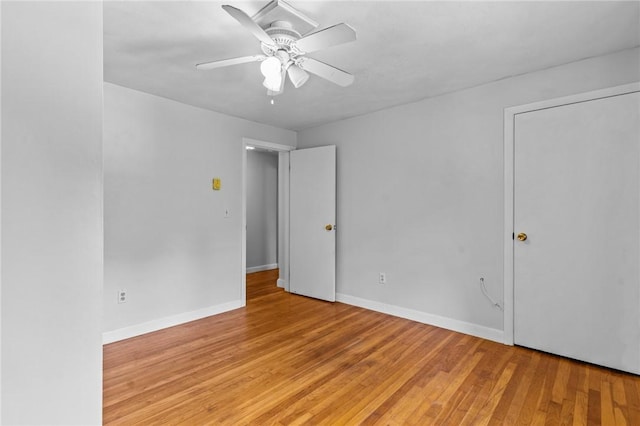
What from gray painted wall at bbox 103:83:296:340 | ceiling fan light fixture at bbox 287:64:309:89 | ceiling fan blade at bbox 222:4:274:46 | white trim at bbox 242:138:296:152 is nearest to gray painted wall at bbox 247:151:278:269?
white trim at bbox 242:138:296:152

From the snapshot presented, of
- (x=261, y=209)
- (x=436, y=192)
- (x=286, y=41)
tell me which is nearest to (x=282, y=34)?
(x=286, y=41)

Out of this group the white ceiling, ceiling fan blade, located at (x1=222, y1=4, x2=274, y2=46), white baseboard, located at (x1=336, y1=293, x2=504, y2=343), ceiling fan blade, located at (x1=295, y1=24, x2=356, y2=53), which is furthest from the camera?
white baseboard, located at (x1=336, y1=293, x2=504, y2=343)

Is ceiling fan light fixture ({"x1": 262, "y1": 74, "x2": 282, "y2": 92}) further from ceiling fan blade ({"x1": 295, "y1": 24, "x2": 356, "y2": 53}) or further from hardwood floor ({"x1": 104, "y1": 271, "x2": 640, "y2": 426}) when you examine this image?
hardwood floor ({"x1": 104, "y1": 271, "x2": 640, "y2": 426})

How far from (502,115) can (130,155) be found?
355 centimetres

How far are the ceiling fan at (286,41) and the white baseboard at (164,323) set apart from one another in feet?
8.32

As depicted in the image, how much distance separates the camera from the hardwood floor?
1.90 meters

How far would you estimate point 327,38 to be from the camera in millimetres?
1731

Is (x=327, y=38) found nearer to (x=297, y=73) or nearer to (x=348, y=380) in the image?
(x=297, y=73)

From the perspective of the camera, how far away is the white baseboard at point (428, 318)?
2.97m

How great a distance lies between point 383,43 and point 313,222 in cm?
259

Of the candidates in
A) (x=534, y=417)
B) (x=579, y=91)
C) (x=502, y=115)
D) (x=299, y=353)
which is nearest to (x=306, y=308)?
(x=299, y=353)

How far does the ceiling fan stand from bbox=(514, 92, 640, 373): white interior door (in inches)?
Result: 73.1

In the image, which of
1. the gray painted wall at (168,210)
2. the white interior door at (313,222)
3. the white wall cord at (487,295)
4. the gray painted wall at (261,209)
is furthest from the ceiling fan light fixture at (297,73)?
the gray painted wall at (261,209)

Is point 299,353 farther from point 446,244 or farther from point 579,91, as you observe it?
point 579,91
